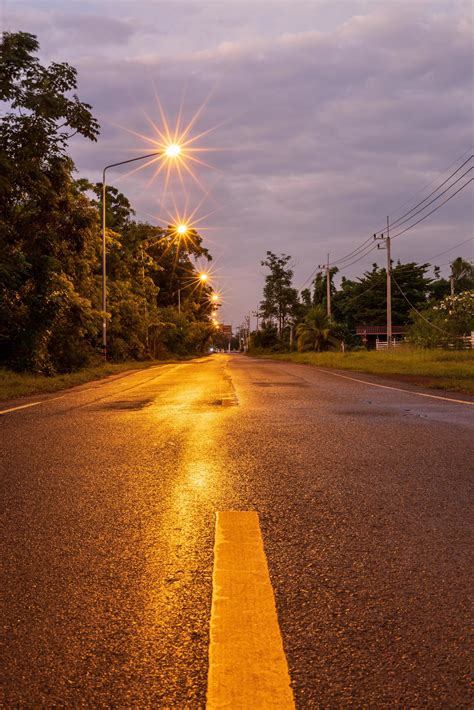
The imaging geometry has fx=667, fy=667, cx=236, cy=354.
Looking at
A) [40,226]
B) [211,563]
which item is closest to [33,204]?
[40,226]

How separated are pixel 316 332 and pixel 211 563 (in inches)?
2035

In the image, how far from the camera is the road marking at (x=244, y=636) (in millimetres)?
1856

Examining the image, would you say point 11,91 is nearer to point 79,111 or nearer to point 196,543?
point 79,111

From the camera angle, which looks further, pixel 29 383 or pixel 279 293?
pixel 279 293

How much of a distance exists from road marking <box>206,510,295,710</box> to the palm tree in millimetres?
51042

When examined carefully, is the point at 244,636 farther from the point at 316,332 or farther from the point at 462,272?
the point at 462,272

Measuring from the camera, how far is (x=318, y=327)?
54656mm

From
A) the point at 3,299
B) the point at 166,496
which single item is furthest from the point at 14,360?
the point at 166,496

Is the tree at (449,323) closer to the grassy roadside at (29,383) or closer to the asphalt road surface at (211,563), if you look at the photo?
the grassy roadside at (29,383)

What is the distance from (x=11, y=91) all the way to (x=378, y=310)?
6328cm

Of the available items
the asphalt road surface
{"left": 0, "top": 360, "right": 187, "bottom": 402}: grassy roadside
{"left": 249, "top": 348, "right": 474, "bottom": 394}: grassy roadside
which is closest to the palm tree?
{"left": 249, "top": 348, "right": 474, "bottom": 394}: grassy roadside

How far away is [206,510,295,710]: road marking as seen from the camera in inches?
73.1

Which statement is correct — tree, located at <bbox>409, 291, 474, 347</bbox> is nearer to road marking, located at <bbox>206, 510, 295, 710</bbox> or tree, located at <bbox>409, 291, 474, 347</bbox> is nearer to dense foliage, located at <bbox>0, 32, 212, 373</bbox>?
dense foliage, located at <bbox>0, 32, 212, 373</bbox>

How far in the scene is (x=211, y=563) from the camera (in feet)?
9.91
